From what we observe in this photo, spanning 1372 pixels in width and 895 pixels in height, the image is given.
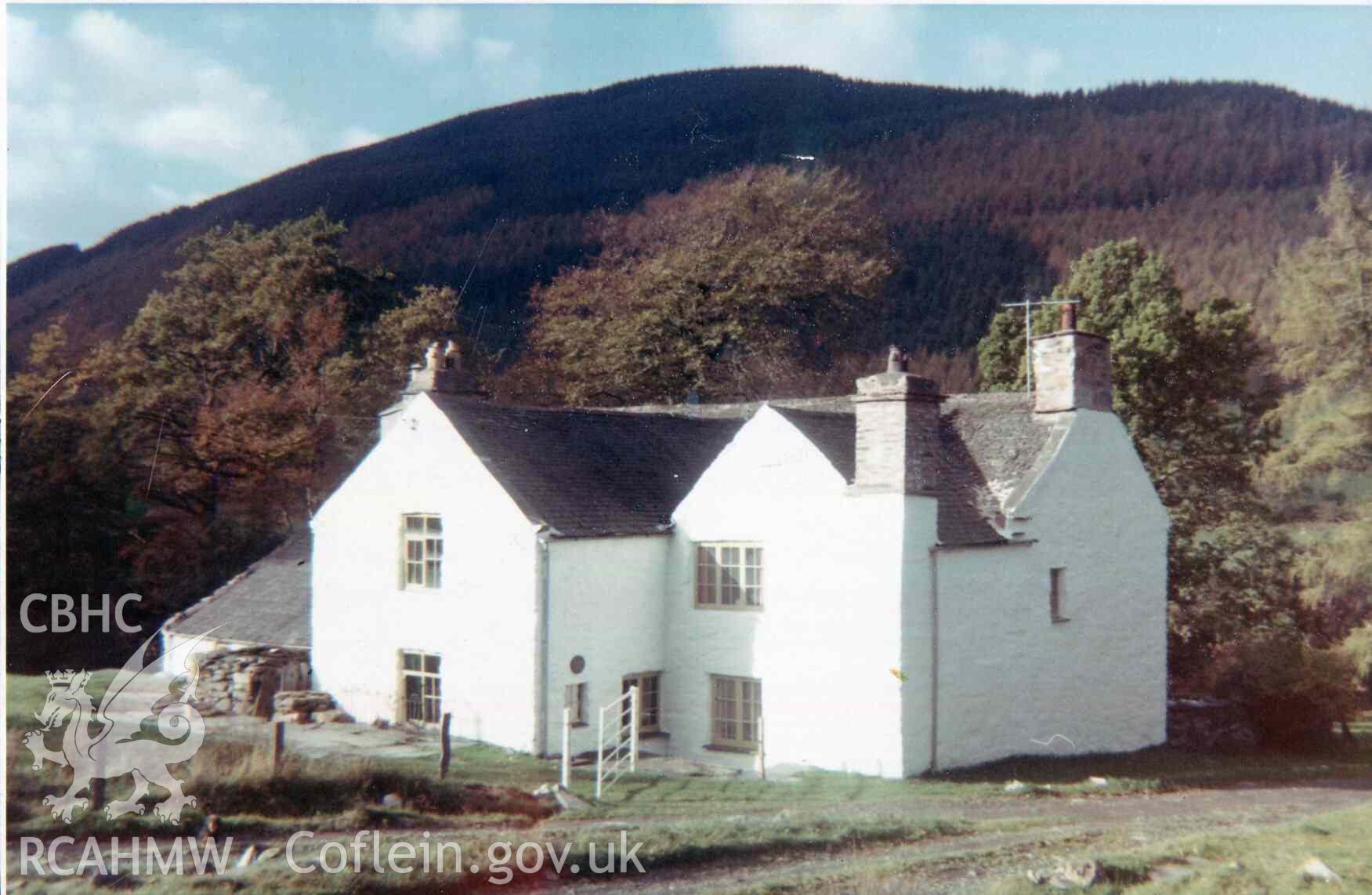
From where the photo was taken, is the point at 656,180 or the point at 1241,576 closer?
the point at 1241,576

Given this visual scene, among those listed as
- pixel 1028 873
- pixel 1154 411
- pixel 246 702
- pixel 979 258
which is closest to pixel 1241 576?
pixel 1154 411

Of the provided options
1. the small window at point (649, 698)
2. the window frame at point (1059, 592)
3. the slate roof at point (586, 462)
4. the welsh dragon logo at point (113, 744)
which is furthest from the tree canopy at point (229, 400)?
the window frame at point (1059, 592)

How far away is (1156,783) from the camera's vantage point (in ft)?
61.1

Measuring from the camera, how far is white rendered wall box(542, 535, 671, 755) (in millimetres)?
18812

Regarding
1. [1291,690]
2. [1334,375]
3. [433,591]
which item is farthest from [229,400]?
[1334,375]

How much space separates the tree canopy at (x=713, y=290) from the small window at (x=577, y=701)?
18.9m

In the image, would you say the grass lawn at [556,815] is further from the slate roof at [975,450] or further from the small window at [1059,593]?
the slate roof at [975,450]

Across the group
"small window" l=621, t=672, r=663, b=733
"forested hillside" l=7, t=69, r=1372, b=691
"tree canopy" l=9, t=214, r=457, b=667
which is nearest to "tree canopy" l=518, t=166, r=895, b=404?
"forested hillside" l=7, t=69, r=1372, b=691

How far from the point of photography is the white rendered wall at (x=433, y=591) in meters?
19.0

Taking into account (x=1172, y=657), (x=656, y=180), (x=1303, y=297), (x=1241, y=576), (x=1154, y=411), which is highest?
(x=656, y=180)

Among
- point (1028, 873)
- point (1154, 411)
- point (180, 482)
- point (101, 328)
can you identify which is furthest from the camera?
point (1154, 411)

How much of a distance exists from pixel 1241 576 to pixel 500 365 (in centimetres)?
2324

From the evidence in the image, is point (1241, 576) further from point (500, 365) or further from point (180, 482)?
point (180, 482)

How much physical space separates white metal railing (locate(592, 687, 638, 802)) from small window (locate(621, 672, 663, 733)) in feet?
0.80
